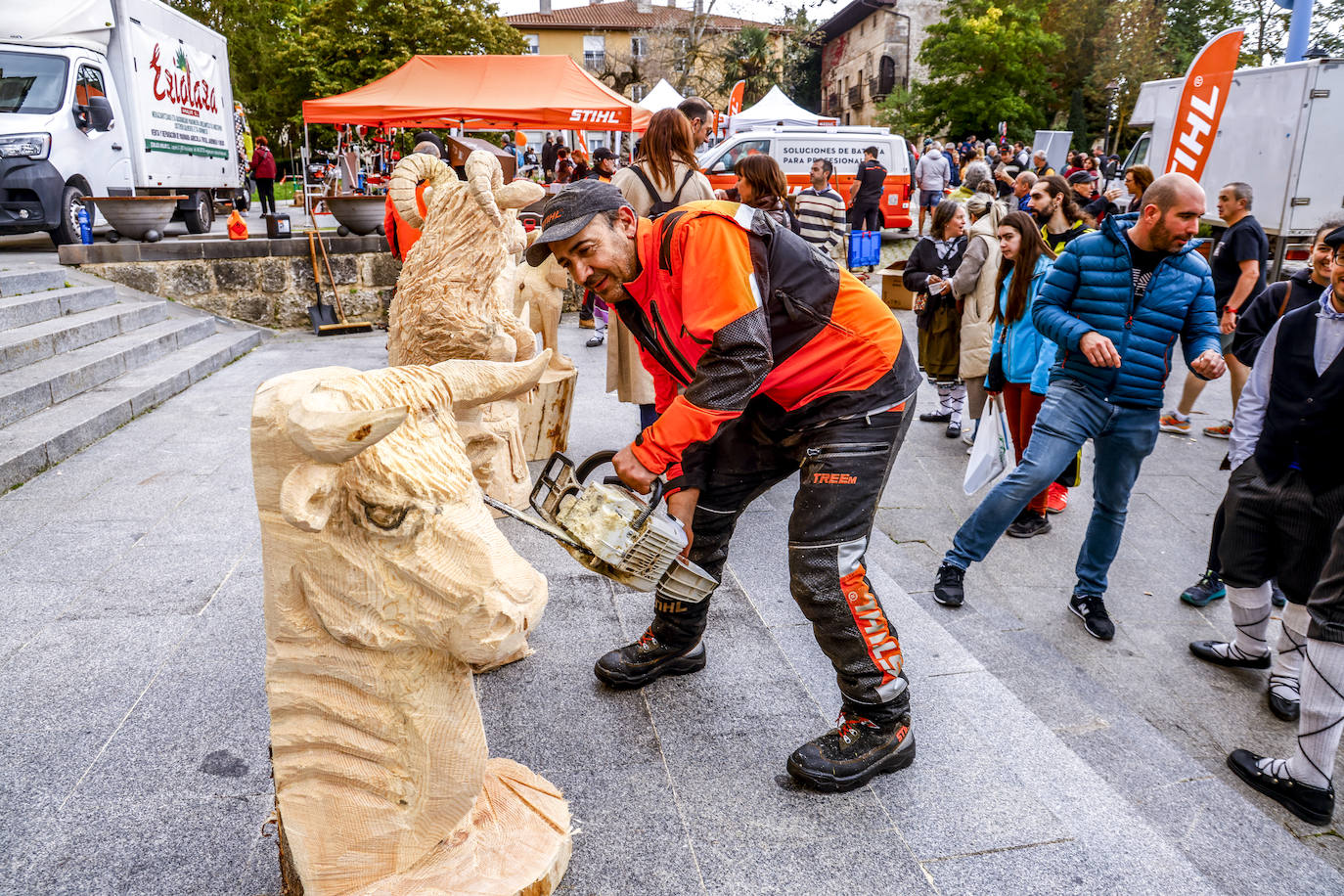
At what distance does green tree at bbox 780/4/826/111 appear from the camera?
40.8m

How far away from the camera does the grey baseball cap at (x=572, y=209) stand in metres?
2.22

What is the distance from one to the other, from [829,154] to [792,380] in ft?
44.6

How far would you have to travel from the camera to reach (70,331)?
6.38 m

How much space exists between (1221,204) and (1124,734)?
436 cm

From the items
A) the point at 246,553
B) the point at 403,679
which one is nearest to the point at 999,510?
the point at 403,679

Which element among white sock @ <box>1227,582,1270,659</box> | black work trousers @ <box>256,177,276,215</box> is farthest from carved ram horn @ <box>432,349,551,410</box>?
black work trousers @ <box>256,177,276,215</box>

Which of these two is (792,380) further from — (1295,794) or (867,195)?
(867,195)

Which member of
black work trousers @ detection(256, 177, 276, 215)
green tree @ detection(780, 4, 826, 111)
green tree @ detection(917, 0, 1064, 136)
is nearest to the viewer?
black work trousers @ detection(256, 177, 276, 215)

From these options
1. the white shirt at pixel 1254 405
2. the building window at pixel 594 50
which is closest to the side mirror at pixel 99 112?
the white shirt at pixel 1254 405

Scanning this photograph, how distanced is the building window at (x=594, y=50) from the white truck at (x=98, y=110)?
34999 millimetres

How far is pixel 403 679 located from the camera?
1.61 m

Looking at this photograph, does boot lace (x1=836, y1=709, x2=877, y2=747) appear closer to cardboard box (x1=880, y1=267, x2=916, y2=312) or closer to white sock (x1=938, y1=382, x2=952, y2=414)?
white sock (x1=938, y1=382, x2=952, y2=414)

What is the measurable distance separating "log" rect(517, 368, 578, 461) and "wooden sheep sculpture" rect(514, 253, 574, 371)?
130mm

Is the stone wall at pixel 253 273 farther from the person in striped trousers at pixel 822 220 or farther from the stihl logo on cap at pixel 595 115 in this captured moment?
the person in striped trousers at pixel 822 220
